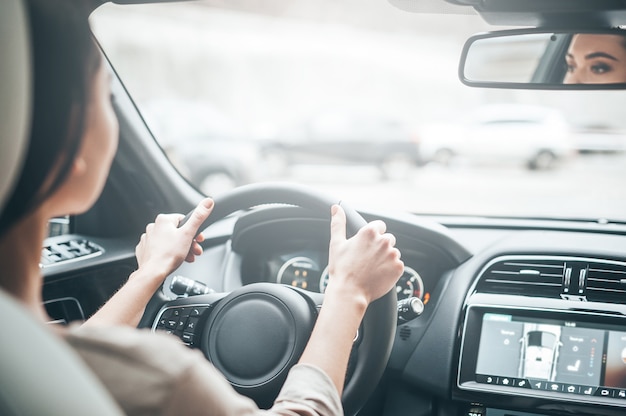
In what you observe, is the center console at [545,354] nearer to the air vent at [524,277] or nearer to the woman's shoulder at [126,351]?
the air vent at [524,277]

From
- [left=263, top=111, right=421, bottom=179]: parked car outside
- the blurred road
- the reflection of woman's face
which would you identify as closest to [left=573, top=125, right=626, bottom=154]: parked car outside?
the blurred road

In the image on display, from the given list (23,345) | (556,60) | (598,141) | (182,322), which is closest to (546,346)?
(556,60)

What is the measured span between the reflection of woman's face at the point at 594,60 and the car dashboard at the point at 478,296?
711mm

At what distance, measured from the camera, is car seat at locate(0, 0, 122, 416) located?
1.06 meters

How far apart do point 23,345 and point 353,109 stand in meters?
27.9

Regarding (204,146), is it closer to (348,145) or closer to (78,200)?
(348,145)

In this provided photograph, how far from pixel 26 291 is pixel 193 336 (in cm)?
108

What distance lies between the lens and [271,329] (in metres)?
2.10

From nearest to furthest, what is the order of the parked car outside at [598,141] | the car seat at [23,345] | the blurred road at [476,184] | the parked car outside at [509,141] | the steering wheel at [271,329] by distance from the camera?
the car seat at [23,345] < the steering wheel at [271,329] < the blurred road at [476,184] < the parked car outside at [509,141] < the parked car outside at [598,141]

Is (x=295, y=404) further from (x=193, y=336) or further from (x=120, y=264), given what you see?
(x=120, y=264)

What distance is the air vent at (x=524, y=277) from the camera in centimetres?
280

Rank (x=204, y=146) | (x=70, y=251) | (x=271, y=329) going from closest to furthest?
1. (x=271, y=329)
2. (x=70, y=251)
3. (x=204, y=146)

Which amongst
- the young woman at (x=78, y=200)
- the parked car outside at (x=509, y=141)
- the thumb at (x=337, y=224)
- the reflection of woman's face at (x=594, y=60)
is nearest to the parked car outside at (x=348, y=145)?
the parked car outside at (x=509, y=141)

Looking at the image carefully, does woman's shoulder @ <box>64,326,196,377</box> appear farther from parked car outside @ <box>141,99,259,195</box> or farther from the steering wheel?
parked car outside @ <box>141,99,259,195</box>
